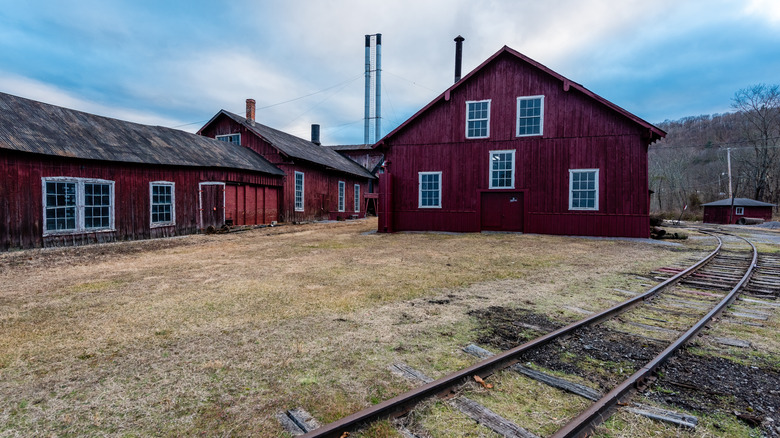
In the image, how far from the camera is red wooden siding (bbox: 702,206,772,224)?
34.2 m

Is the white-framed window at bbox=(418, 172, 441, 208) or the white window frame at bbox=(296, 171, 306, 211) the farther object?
the white window frame at bbox=(296, 171, 306, 211)

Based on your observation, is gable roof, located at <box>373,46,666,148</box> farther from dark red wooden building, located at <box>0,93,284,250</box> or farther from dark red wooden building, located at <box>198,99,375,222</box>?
dark red wooden building, located at <box>0,93,284,250</box>

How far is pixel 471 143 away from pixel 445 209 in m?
3.36

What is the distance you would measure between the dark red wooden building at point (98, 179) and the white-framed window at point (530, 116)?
46.7 feet

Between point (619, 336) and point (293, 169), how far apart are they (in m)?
22.1

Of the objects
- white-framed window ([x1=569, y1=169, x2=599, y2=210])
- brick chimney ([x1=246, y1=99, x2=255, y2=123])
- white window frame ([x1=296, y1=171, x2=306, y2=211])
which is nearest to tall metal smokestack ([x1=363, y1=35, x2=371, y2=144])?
brick chimney ([x1=246, y1=99, x2=255, y2=123])

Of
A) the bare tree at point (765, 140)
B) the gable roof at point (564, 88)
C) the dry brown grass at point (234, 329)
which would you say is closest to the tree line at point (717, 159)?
the bare tree at point (765, 140)

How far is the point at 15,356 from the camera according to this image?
149 inches

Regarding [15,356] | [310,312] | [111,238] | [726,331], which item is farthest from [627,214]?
[111,238]

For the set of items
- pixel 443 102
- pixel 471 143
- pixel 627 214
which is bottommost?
pixel 627 214

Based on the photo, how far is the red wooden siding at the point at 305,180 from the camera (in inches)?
940

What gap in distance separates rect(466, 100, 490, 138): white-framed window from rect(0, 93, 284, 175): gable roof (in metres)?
11.8

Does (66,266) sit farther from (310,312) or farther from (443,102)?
(443,102)

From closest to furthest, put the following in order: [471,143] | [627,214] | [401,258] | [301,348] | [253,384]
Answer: [253,384]
[301,348]
[401,258]
[627,214]
[471,143]
